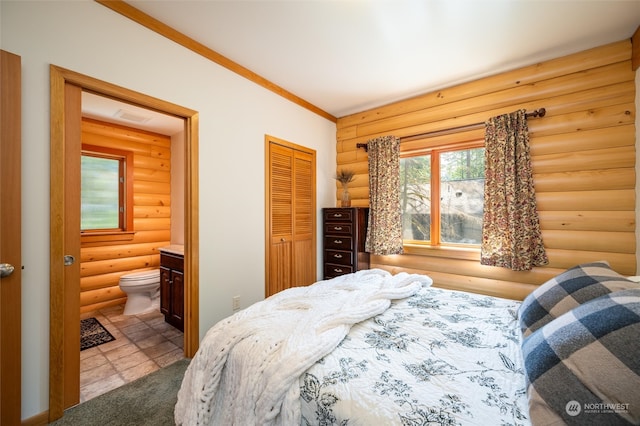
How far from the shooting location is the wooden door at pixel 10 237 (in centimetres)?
141

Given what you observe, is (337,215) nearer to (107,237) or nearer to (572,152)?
(572,152)

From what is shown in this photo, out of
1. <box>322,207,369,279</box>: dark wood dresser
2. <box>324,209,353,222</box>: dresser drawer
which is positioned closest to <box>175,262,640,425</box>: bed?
<box>322,207,369,279</box>: dark wood dresser

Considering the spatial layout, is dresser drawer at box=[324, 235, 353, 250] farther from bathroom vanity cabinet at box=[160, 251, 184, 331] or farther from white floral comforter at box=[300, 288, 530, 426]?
white floral comforter at box=[300, 288, 530, 426]

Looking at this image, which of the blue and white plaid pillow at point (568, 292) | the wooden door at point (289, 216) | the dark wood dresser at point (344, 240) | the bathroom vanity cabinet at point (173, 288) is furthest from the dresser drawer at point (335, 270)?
the blue and white plaid pillow at point (568, 292)

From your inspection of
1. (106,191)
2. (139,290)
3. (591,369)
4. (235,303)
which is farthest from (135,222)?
(591,369)

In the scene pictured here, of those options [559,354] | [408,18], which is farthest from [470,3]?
[559,354]

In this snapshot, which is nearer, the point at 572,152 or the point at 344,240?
the point at 572,152

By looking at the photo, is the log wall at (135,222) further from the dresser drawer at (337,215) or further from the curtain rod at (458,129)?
the curtain rod at (458,129)

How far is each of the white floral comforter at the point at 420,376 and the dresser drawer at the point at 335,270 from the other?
1.94 m

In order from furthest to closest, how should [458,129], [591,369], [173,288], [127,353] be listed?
[458,129] < [173,288] < [127,353] < [591,369]

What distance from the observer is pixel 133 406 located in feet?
5.74

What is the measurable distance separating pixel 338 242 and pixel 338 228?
0.61ft

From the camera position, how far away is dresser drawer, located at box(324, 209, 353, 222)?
3475mm

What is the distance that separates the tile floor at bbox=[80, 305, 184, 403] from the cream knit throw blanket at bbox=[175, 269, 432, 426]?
3.72ft
